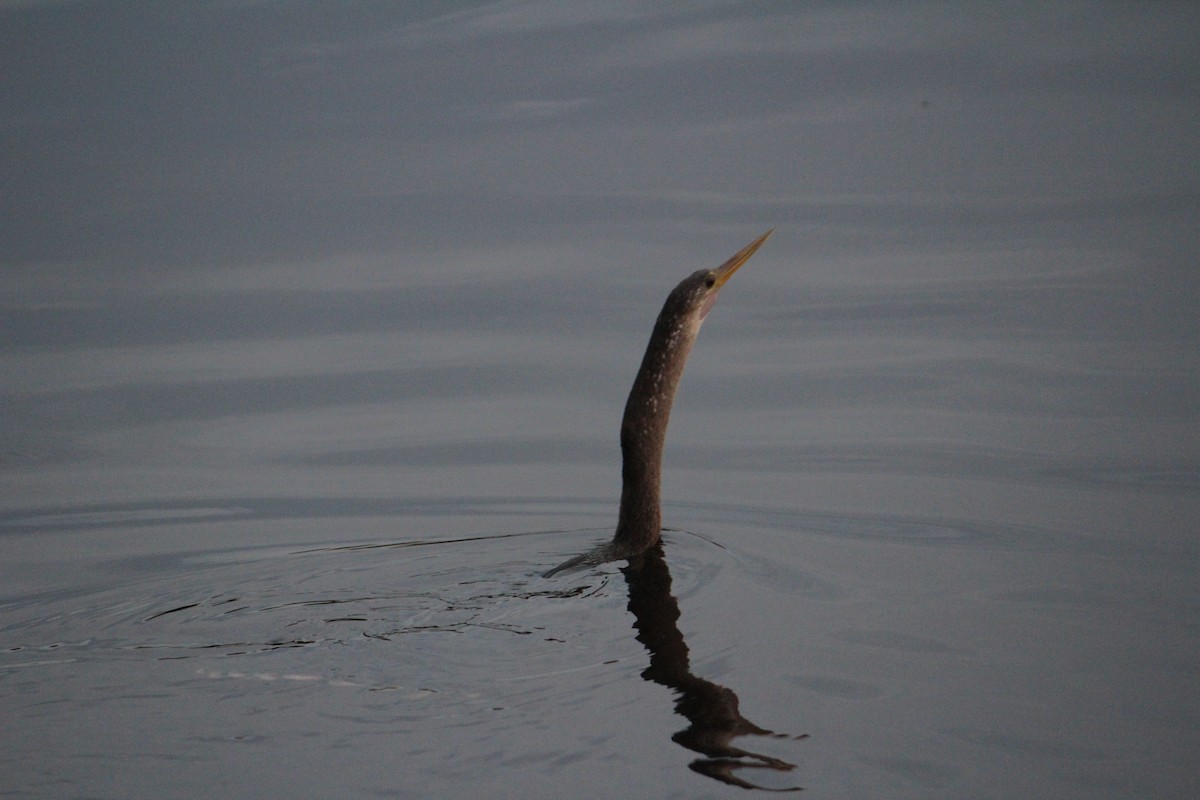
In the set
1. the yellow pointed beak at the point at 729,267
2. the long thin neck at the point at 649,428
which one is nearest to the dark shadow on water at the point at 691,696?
the long thin neck at the point at 649,428

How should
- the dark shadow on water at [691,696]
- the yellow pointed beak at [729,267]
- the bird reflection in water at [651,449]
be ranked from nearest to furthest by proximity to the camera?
the dark shadow on water at [691,696] → the bird reflection in water at [651,449] → the yellow pointed beak at [729,267]

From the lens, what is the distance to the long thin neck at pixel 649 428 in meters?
5.93

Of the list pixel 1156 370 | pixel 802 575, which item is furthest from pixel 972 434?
pixel 802 575

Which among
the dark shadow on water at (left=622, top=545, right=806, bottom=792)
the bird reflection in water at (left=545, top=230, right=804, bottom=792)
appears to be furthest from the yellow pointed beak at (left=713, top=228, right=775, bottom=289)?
the dark shadow on water at (left=622, top=545, right=806, bottom=792)

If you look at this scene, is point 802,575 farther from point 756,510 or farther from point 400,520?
point 400,520

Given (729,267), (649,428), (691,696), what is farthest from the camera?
(729,267)

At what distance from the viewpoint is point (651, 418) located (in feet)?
19.6

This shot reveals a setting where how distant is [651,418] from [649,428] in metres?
0.04

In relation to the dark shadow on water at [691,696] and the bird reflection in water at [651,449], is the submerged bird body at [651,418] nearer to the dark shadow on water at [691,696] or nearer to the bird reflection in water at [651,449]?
the bird reflection in water at [651,449]

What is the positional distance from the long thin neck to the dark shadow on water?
1.11 feet

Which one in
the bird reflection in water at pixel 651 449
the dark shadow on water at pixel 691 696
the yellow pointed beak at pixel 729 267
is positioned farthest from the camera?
the yellow pointed beak at pixel 729 267

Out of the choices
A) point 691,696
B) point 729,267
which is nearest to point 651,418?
point 729,267

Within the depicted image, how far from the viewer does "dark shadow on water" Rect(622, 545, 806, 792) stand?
3.80 metres

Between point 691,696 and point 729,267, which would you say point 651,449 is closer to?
point 729,267
